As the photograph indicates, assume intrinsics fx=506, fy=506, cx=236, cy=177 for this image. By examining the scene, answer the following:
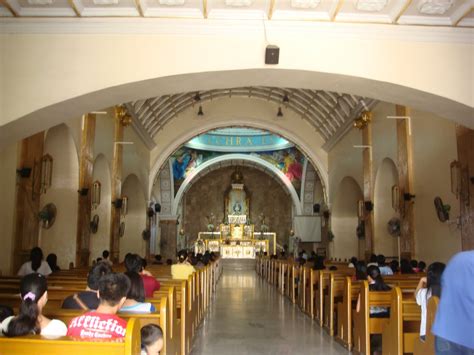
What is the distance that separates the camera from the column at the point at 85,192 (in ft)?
39.2

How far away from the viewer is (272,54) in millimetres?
6586

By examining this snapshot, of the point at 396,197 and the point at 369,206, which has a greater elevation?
the point at 396,197

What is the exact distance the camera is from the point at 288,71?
6867 mm

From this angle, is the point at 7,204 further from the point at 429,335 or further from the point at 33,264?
the point at 429,335

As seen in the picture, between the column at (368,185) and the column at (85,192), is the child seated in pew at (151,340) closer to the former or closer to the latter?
the column at (85,192)

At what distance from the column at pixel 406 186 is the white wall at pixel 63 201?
795cm

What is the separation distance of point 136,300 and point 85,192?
8.15 meters

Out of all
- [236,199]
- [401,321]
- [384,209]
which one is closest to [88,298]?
[401,321]

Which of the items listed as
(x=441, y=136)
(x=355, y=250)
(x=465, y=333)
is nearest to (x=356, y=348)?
(x=465, y=333)

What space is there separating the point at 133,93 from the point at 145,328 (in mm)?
4479

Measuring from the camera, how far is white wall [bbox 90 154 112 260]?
14.6 metres

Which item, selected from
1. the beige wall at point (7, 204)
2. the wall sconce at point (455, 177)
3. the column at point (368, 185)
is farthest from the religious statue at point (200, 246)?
the wall sconce at point (455, 177)

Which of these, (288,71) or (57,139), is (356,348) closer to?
(288,71)

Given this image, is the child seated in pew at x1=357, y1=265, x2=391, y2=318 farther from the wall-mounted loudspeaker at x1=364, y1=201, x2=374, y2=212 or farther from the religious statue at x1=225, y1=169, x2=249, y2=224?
the religious statue at x1=225, y1=169, x2=249, y2=224
